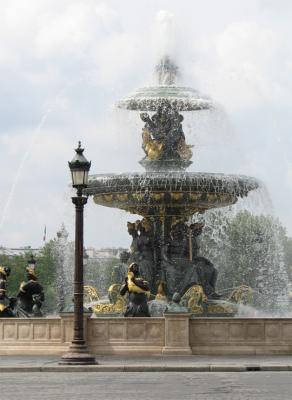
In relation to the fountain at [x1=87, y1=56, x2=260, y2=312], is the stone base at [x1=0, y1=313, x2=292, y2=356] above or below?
below

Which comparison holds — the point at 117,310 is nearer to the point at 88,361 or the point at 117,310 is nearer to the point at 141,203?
the point at 141,203

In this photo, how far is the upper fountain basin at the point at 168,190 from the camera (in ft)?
105

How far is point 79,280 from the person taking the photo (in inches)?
973

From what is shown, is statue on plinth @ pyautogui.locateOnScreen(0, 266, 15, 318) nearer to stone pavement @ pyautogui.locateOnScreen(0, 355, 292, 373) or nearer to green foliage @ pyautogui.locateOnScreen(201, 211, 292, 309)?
stone pavement @ pyautogui.locateOnScreen(0, 355, 292, 373)

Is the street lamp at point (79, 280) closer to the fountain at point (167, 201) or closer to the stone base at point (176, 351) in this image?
the stone base at point (176, 351)

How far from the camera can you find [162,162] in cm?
3400

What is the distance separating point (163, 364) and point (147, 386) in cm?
436

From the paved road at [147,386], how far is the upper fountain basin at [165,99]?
1281 centimetres

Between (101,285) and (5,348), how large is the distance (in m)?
21.9

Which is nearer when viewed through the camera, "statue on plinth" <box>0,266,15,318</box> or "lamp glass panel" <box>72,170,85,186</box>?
"lamp glass panel" <box>72,170,85,186</box>

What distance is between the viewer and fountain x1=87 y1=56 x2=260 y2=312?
32.8 metres

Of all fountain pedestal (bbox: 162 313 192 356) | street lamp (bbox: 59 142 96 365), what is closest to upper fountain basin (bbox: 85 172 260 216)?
fountain pedestal (bbox: 162 313 192 356)

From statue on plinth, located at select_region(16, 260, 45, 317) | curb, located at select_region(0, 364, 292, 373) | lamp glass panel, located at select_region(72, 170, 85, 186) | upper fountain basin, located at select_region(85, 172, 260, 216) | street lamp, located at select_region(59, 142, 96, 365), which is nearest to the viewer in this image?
curb, located at select_region(0, 364, 292, 373)

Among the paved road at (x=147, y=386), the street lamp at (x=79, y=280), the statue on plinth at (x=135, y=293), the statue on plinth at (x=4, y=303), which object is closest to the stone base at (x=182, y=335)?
the statue on plinth at (x=135, y=293)
